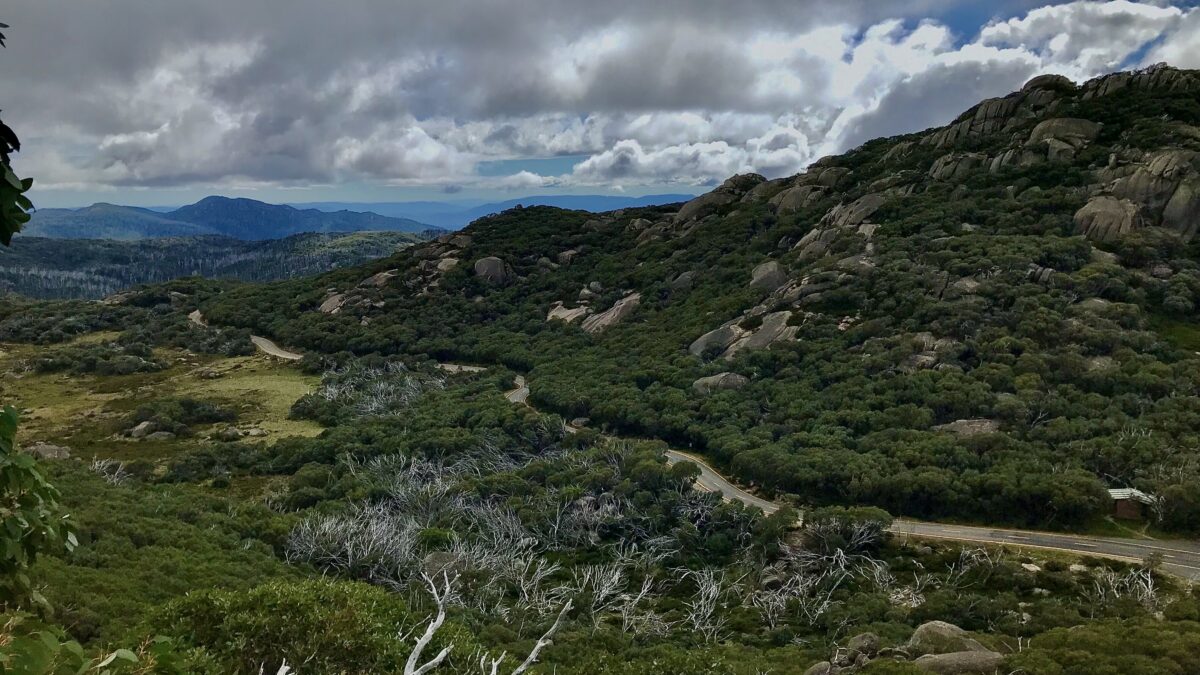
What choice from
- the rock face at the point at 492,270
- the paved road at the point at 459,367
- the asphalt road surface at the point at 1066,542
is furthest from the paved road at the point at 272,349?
the asphalt road surface at the point at 1066,542

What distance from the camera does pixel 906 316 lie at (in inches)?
2945

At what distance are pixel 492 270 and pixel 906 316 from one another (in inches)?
3302

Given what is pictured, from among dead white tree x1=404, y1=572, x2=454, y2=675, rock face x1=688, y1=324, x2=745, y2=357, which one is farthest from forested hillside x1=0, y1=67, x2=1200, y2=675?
rock face x1=688, y1=324, x2=745, y2=357

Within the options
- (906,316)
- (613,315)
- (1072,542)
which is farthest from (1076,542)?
(613,315)

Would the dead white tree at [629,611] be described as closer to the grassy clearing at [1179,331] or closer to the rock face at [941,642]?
the rock face at [941,642]

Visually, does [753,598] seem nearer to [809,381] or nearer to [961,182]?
[809,381]

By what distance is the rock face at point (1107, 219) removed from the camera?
78.4 metres

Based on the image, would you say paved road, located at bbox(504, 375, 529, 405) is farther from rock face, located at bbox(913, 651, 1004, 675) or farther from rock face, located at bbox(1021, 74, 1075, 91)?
rock face, located at bbox(1021, 74, 1075, 91)

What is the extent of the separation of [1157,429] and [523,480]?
4961 cm

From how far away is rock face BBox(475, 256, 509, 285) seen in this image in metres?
134

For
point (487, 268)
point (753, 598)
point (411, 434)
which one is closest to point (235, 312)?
point (487, 268)

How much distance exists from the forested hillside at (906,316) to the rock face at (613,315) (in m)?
0.53

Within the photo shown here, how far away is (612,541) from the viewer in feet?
163

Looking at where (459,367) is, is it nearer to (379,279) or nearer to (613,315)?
(613,315)
